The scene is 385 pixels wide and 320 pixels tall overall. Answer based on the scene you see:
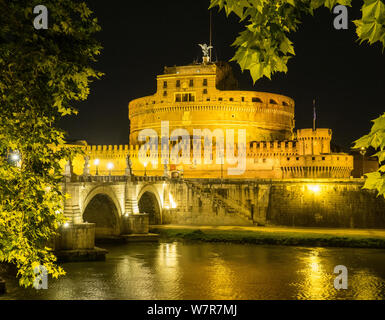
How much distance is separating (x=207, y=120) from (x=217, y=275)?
28.5 meters

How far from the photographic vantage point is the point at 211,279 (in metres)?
16.2

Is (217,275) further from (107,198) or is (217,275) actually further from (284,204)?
(284,204)

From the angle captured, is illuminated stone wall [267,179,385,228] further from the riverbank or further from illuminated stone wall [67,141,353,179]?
illuminated stone wall [67,141,353,179]

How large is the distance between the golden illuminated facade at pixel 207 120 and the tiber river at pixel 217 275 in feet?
55.0

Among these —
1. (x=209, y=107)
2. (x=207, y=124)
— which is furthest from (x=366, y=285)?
(x=209, y=107)

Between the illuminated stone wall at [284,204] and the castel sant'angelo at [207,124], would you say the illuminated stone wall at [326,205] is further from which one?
the castel sant'angelo at [207,124]

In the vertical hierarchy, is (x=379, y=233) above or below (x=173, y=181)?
below

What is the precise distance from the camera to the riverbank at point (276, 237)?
2386cm

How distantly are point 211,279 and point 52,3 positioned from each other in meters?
12.3

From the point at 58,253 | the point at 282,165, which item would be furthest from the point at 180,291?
the point at 282,165

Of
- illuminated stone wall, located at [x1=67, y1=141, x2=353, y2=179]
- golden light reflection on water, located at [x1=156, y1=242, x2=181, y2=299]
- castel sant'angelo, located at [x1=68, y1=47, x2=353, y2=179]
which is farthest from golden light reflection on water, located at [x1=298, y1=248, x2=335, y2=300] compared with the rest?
castel sant'angelo, located at [x1=68, y1=47, x2=353, y2=179]

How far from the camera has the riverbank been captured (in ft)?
78.3

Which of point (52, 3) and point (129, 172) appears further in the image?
point (129, 172)
